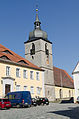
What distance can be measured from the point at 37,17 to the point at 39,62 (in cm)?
1437

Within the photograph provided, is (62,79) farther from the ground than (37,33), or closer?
closer

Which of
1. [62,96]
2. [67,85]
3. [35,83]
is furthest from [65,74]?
[35,83]

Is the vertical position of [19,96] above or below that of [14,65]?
below

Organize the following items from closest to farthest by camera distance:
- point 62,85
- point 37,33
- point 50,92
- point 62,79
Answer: point 50,92 < point 37,33 < point 62,85 < point 62,79

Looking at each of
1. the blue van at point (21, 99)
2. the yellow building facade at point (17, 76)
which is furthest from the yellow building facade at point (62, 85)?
the blue van at point (21, 99)

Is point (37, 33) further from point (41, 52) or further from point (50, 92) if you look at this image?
point (50, 92)

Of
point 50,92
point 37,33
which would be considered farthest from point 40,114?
point 37,33

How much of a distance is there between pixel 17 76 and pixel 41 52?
15133mm

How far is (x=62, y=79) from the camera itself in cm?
6150

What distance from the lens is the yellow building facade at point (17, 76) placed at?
33188 millimetres

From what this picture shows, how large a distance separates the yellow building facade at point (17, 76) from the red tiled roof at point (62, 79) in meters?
15.2

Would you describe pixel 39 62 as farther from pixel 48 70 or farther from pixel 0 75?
pixel 0 75

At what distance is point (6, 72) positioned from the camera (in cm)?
3391

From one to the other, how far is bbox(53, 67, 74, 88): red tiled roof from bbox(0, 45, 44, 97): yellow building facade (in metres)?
15.2
